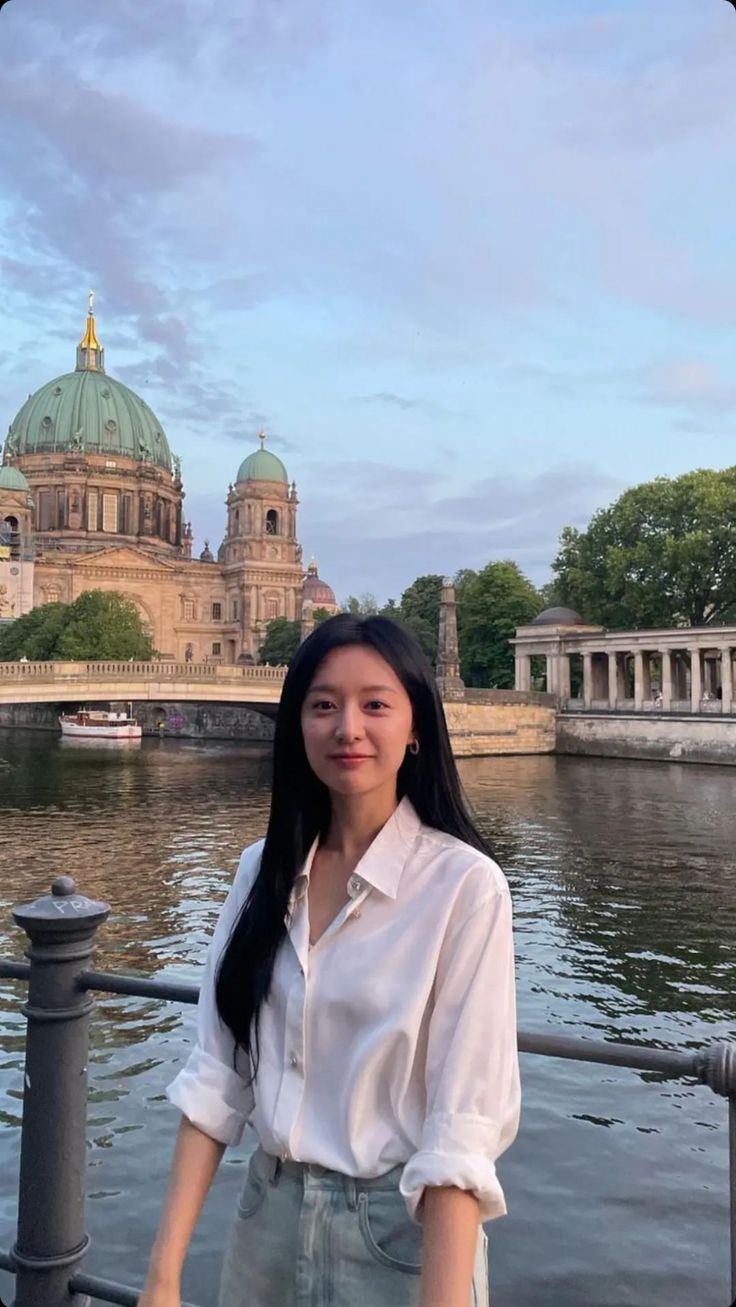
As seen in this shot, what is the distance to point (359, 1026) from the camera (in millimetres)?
2029

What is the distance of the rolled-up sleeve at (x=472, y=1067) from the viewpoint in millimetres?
1860

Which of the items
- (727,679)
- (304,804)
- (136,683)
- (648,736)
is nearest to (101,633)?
(136,683)

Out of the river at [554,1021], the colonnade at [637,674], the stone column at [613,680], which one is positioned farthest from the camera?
the stone column at [613,680]

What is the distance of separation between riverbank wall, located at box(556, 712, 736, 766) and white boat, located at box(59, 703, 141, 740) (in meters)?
21.6

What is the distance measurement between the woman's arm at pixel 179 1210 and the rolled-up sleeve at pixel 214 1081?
0.10ft

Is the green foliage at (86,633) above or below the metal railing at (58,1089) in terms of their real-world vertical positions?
above

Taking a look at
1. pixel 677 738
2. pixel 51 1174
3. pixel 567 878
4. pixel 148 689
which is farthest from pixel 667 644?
pixel 51 1174

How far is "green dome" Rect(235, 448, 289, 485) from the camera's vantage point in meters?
93.9

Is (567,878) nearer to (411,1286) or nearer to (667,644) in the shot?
(411,1286)

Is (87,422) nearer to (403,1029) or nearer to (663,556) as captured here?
(663,556)

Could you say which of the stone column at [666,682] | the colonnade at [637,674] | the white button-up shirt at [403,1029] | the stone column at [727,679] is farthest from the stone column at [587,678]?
Result: the white button-up shirt at [403,1029]

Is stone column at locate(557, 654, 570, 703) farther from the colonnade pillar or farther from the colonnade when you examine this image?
the colonnade pillar

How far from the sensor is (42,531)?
9306cm

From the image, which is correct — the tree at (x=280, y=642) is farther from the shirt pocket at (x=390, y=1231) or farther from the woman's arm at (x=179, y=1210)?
the shirt pocket at (x=390, y=1231)
